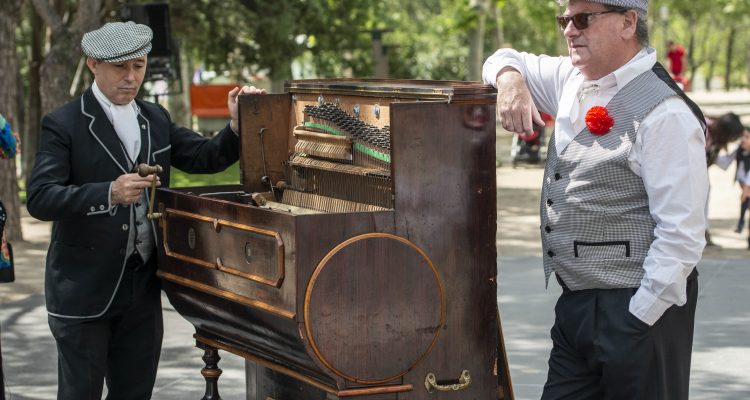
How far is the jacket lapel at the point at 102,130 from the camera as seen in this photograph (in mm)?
4402

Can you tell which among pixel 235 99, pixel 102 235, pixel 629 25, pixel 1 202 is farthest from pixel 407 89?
pixel 1 202

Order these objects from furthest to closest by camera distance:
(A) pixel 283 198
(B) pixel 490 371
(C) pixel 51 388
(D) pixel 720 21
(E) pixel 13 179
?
1. (D) pixel 720 21
2. (E) pixel 13 179
3. (C) pixel 51 388
4. (A) pixel 283 198
5. (B) pixel 490 371

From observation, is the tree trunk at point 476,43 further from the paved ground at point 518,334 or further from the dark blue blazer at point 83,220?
the dark blue blazer at point 83,220

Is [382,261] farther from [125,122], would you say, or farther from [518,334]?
[518,334]

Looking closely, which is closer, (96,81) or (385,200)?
(385,200)

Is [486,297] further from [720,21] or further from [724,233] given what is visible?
[720,21]

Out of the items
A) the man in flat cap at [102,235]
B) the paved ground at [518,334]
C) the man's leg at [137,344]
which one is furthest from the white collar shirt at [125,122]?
the paved ground at [518,334]

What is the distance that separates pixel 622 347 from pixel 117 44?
206 centimetres

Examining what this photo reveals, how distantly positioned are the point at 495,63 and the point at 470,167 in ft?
1.34

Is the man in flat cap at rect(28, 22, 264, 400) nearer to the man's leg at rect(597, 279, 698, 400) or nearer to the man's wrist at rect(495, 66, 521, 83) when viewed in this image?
the man's wrist at rect(495, 66, 521, 83)

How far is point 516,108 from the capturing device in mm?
3686

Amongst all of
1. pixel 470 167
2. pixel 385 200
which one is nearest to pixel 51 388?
pixel 385 200

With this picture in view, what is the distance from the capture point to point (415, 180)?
12.1ft

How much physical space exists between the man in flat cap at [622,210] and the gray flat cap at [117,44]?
1.40 metres
